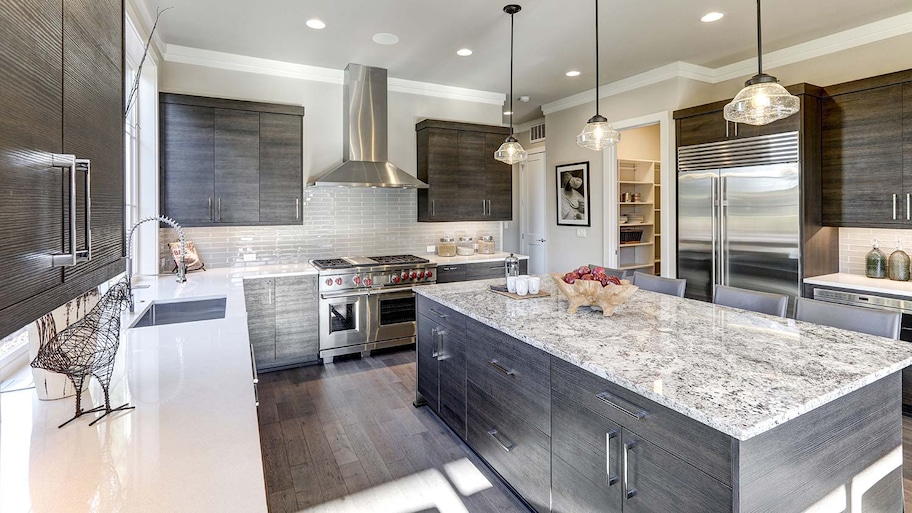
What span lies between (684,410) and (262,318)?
3.69 meters

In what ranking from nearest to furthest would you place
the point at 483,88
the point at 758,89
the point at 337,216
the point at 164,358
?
the point at 164,358 → the point at 758,89 → the point at 337,216 → the point at 483,88

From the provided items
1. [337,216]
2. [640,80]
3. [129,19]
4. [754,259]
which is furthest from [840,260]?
[129,19]

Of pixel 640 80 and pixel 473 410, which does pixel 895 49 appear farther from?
pixel 473 410

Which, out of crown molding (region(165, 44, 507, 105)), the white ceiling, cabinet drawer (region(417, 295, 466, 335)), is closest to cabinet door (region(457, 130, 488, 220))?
crown molding (region(165, 44, 507, 105))

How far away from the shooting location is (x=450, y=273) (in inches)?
199

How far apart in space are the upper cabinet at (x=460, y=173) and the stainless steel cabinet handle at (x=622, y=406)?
3776mm

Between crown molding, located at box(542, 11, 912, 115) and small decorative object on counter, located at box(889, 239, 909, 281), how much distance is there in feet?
5.69

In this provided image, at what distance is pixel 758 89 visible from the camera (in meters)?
2.14

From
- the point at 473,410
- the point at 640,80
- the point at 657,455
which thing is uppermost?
the point at 640,80

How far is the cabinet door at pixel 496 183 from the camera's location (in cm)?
558

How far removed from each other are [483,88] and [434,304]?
352 centimetres

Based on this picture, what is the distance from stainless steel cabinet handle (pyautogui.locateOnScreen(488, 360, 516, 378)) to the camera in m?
2.23

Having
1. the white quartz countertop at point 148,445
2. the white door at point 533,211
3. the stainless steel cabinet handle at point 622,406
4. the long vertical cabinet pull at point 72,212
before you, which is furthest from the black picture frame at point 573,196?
the long vertical cabinet pull at point 72,212

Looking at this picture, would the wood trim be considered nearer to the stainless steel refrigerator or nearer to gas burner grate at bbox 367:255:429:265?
gas burner grate at bbox 367:255:429:265
